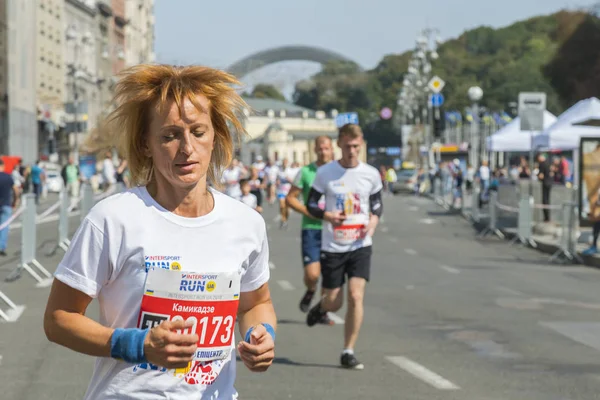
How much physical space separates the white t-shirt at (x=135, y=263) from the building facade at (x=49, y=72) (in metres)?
69.2

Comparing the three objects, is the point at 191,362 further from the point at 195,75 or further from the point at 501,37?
the point at 501,37

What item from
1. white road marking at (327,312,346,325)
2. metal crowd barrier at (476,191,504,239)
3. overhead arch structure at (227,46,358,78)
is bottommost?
metal crowd barrier at (476,191,504,239)

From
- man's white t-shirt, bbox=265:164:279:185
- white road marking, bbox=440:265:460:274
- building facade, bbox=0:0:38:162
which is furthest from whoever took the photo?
building facade, bbox=0:0:38:162

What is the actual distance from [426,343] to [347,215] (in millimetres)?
1701

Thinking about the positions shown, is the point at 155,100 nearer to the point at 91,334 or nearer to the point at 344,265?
the point at 91,334

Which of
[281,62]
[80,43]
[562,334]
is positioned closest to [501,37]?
[281,62]

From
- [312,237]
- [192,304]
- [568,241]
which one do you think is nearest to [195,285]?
[192,304]

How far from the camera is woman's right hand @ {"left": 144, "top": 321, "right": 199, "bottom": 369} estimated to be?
3.35 metres

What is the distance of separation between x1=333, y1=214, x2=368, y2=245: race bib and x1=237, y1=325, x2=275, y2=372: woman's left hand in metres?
6.55

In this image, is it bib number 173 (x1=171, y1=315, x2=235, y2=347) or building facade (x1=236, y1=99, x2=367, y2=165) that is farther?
building facade (x1=236, y1=99, x2=367, y2=165)

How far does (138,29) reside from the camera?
124m

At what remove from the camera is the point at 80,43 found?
8700 cm

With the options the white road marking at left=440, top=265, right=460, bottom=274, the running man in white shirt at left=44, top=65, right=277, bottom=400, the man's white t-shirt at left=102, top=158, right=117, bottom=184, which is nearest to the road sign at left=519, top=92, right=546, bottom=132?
the white road marking at left=440, top=265, right=460, bottom=274

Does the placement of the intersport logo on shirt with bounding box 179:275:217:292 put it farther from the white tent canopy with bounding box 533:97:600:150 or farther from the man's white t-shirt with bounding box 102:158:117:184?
the man's white t-shirt with bounding box 102:158:117:184
